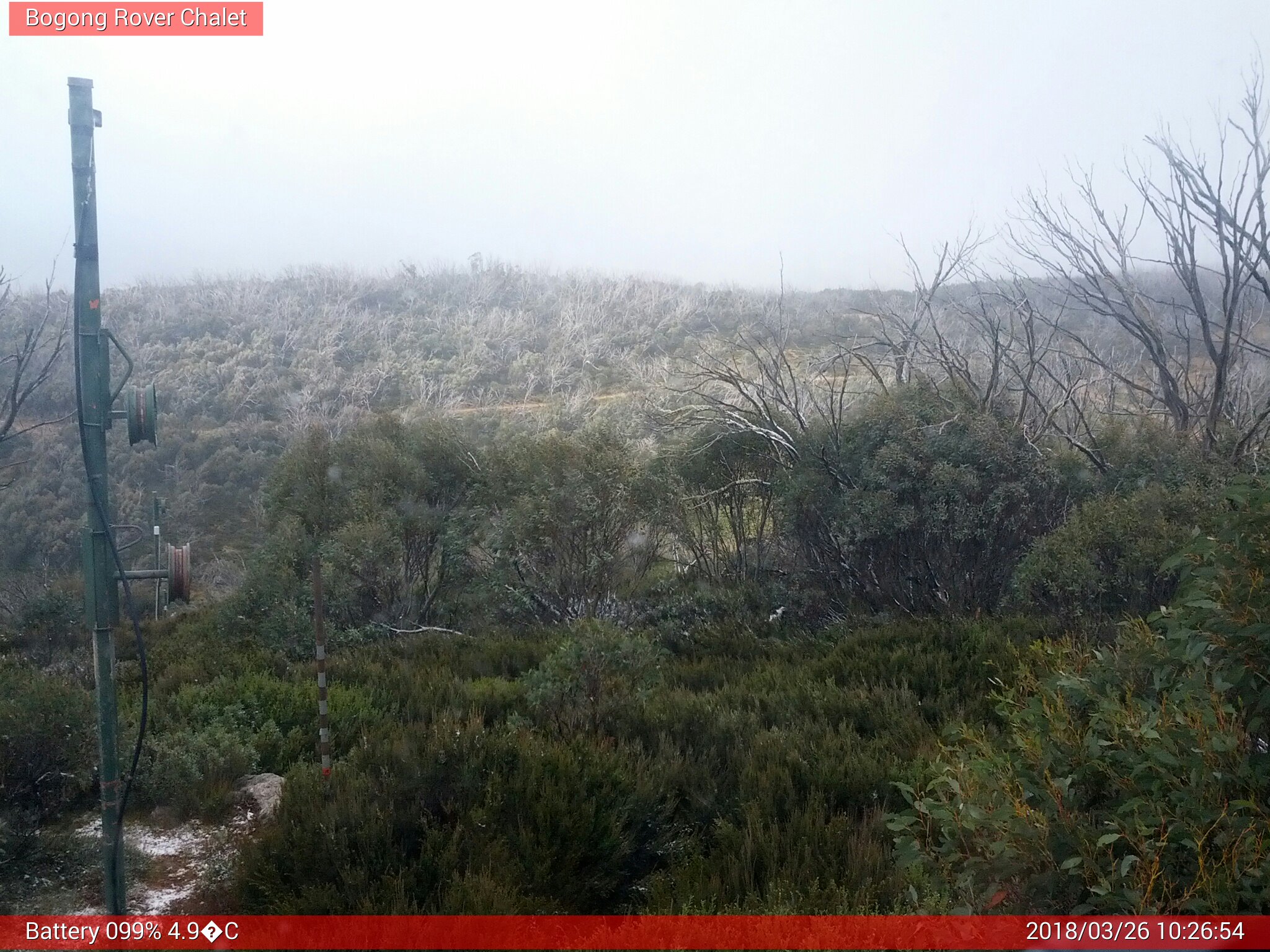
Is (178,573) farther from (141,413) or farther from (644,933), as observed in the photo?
(644,933)

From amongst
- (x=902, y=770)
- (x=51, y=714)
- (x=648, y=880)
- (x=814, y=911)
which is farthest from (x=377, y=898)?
(x=51, y=714)

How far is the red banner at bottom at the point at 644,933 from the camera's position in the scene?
92.7 inches

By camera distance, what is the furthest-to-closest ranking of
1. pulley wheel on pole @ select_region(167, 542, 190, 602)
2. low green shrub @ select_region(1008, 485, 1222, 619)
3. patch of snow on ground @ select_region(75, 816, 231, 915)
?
low green shrub @ select_region(1008, 485, 1222, 619), patch of snow on ground @ select_region(75, 816, 231, 915), pulley wheel on pole @ select_region(167, 542, 190, 602)

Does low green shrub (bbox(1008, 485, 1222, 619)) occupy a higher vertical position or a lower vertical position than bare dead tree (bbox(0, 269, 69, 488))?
lower

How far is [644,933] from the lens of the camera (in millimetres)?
3264

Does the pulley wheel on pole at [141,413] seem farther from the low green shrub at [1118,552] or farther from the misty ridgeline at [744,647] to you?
the low green shrub at [1118,552]

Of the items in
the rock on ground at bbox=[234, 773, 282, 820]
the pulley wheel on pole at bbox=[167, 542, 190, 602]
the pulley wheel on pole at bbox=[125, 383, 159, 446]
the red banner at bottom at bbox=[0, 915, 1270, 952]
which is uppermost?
the pulley wheel on pole at bbox=[125, 383, 159, 446]

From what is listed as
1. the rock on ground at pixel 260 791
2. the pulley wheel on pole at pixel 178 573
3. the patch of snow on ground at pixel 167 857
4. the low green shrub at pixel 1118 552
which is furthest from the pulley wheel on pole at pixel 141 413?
the low green shrub at pixel 1118 552

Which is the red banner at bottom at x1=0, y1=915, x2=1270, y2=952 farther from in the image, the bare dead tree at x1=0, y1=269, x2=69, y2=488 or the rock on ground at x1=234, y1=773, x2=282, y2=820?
the bare dead tree at x1=0, y1=269, x2=69, y2=488

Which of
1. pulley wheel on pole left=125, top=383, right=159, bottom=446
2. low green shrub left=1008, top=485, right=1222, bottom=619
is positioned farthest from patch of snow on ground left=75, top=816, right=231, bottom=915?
low green shrub left=1008, top=485, right=1222, bottom=619

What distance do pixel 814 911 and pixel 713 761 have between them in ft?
6.69

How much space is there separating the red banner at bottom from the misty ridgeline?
104 millimetres

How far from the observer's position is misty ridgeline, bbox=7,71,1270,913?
2918 mm

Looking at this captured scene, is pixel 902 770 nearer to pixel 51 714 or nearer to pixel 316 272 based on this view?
pixel 51 714
